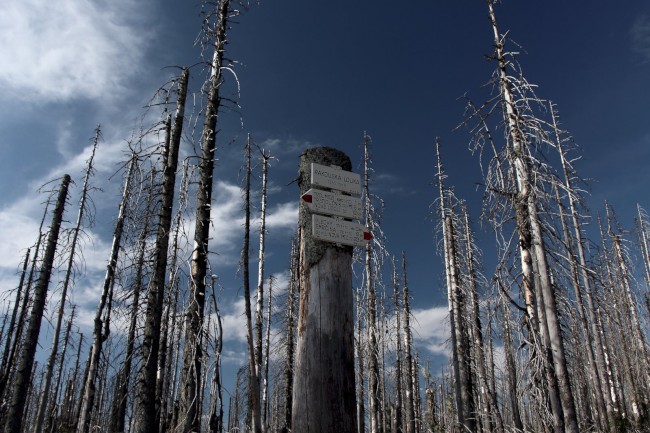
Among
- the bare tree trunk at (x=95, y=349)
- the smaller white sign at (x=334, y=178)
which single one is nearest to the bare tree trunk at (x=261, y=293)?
the bare tree trunk at (x=95, y=349)

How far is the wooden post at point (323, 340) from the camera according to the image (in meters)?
2.85

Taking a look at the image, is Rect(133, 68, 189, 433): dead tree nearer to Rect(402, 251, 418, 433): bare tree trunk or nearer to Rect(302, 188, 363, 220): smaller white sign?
Rect(302, 188, 363, 220): smaller white sign

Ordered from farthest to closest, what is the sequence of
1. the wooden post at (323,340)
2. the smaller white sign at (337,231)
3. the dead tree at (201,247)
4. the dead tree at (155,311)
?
the dead tree at (155,311) → the dead tree at (201,247) → the smaller white sign at (337,231) → the wooden post at (323,340)

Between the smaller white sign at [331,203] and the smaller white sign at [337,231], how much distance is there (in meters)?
0.06

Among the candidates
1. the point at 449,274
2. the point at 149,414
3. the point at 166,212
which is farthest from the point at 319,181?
the point at 449,274

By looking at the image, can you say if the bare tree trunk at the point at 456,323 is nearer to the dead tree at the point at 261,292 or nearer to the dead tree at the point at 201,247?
the dead tree at the point at 261,292

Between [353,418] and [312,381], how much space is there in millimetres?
408

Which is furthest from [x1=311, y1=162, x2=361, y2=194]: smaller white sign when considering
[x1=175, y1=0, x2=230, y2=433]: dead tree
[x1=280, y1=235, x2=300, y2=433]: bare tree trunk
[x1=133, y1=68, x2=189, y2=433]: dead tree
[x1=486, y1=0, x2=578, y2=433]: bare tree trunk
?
[x1=280, y1=235, x2=300, y2=433]: bare tree trunk

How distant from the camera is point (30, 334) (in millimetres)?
12609

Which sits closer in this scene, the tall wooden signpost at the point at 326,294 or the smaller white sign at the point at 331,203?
the tall wooden signpost at the point at 326,294

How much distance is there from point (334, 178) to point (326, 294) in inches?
38.3

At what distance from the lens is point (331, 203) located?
11.0ft

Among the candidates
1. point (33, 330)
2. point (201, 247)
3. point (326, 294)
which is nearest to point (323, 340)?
point (326, 294)

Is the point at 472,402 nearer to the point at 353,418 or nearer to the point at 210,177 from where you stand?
the point at 210,177
